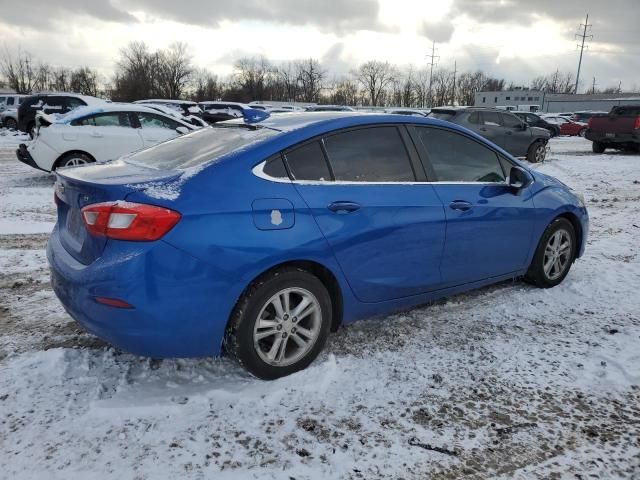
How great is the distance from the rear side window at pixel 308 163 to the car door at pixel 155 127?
7363mm

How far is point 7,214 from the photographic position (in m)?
7.07

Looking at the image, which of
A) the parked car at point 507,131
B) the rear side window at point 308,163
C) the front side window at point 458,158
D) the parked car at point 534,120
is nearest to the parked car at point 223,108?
the parked car at point 507,131

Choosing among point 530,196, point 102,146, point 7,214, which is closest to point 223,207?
point 530,196

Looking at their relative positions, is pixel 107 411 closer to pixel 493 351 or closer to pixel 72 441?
pixel 72 441

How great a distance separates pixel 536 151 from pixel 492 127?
1874 millimetres

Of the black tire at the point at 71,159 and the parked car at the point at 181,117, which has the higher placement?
the parked car at the point at 181,117

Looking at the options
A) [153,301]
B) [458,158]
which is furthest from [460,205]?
[153,301]

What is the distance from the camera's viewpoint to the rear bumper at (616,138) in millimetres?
16562

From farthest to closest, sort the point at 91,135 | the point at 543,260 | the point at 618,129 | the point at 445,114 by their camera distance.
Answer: the point at 618,129
the point at 445,114
the point at 91,135
the point at 543,260

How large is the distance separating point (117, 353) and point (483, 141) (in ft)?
10.6

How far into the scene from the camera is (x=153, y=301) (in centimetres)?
254

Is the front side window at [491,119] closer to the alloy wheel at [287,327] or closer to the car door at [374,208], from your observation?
the car door at [374,208]

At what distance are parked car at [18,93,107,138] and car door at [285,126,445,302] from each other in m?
16.6

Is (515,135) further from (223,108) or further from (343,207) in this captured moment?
(223,108)
